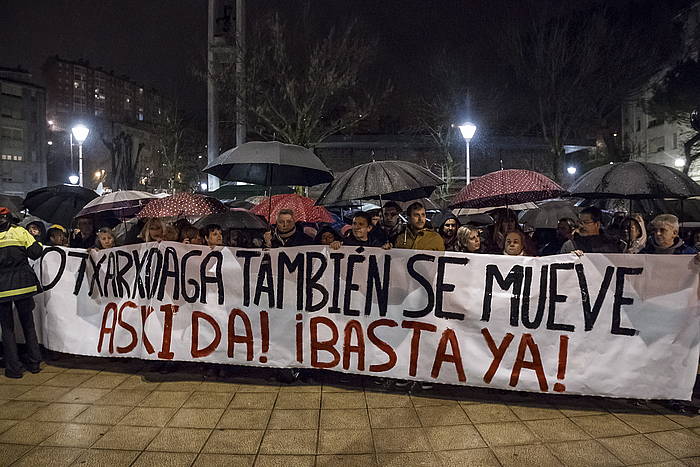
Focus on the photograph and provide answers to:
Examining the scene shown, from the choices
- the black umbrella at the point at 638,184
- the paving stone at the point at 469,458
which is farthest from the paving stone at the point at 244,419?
the black umbrella at the point at 638,184

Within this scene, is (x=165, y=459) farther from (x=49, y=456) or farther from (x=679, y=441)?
(x=679, y=441)

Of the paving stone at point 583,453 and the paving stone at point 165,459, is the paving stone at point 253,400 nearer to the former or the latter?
the paving stone at point 165,459

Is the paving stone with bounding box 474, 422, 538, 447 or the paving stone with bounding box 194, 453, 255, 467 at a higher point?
the paving stone with bounding box 474, 422, 538, 447

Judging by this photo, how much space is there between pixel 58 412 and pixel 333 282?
8.03 ft

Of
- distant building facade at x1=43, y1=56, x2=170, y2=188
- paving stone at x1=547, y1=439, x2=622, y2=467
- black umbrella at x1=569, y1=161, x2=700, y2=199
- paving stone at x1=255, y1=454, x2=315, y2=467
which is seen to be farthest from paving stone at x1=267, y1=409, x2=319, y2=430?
distant building facade at x1=43, y1=56, x2=170, y2=188

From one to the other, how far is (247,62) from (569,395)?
17.0 m

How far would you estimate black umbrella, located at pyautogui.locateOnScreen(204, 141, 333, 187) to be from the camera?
5.53 meters

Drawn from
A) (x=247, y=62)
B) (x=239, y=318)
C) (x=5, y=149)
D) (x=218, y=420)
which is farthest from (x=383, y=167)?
(x=5, y=149)

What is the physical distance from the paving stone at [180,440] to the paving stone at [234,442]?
0.20 ft

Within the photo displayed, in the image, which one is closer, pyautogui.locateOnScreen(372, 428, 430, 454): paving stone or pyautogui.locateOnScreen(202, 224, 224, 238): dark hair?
pyautogui.locateOnScreen(372, 428, 430, 454): paving stone

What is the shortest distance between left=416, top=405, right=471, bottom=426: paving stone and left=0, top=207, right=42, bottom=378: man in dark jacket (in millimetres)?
3817

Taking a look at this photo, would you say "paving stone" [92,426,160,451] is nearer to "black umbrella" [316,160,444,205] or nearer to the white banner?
the white banner

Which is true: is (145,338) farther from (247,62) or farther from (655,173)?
(247,62)

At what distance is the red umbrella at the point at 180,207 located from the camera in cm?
639
